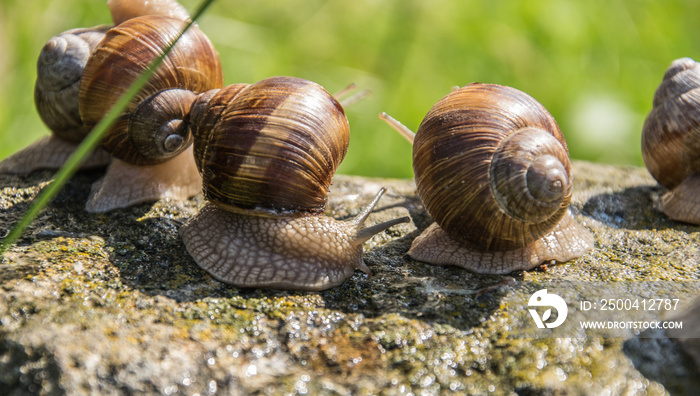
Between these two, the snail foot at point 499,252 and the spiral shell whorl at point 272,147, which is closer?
the spiral shell whorl at point 272,147

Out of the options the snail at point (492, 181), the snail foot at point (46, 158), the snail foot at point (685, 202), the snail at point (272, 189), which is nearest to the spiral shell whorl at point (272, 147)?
the snail at point (272, 189)

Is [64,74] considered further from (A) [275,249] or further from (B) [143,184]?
(A) [275,249]

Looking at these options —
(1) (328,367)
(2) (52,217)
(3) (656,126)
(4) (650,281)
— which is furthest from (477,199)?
(2) (52,217)

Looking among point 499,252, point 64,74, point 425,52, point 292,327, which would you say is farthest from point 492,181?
point 425,52

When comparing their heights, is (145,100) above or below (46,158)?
above

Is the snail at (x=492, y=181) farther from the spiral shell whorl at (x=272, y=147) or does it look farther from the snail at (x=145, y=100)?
the snail at (x=145, y=100)
